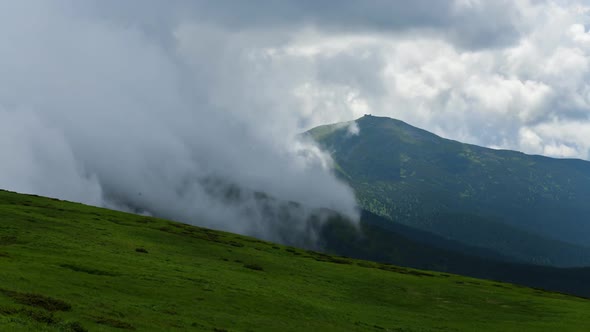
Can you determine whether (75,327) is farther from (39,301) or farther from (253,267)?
(253,267)

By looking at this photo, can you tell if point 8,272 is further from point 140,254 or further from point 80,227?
point 80,227

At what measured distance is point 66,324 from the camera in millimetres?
31391

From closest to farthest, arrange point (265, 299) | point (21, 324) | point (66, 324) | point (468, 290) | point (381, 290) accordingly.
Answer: point (21, 324)
point (66, 324)
point (265, 299)
point (381, 290)
point (468, 290)

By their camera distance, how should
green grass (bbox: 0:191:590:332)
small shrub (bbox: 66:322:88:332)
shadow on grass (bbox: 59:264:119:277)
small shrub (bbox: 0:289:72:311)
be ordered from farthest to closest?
1. shadow on grass (bbox: 59:264:119:277)
2. green grass (bbox: 0:191:590:332)
3. small shrub (bbox: 0:289:72:311)
4. small shrub (bbox: 66:322:88:332)

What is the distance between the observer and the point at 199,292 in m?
57.4

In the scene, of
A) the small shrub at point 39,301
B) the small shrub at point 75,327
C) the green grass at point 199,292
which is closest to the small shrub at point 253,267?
the green grass at point 199,292

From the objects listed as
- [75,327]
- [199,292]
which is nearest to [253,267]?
[199,292]

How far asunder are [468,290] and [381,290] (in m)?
20.5

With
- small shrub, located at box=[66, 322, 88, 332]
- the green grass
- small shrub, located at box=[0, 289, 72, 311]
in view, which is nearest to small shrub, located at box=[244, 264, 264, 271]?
the green grass

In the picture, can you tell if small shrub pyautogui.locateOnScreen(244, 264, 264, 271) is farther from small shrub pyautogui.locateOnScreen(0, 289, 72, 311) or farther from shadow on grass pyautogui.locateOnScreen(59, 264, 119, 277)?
small shrub pyautogui.locateOnScreen(0, 289, 72, 311)

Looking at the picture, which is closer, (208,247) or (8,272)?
(8,272)

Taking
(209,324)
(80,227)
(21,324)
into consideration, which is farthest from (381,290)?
(21,324)

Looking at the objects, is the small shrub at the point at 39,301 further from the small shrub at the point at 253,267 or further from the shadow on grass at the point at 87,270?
the small shrub at the point at 253,267

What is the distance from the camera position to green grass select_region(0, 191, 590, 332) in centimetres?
4047
